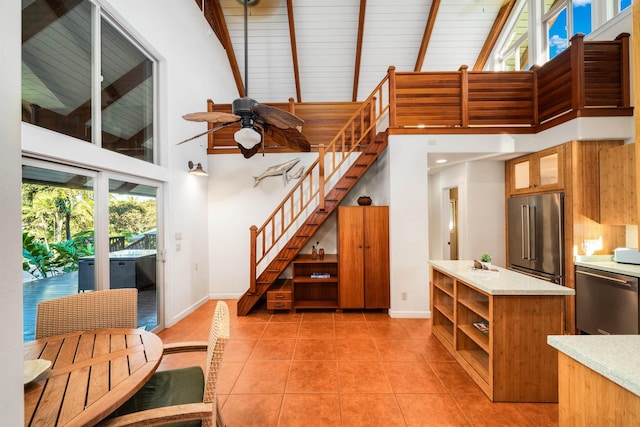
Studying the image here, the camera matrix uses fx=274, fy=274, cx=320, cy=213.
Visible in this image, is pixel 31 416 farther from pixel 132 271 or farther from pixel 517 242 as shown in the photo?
pixel 517 242

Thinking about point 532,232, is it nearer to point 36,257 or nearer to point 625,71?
point 625,71

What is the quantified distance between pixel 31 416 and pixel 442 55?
824cm

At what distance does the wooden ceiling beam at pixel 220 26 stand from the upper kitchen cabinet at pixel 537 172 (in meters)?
6.19

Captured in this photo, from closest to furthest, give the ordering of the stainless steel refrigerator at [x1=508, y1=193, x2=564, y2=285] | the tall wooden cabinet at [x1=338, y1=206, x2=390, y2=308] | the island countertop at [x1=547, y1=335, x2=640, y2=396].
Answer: the island countertop at [x1=547, y1=335, x2=640, y2=396], the stainless steel refrigerator at [x1=508, y1=193, x2=564, y2=285], the tall wooden cabinet at [x1=338, y1=206, x2=390, y2=308]

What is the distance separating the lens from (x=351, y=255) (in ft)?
14.1

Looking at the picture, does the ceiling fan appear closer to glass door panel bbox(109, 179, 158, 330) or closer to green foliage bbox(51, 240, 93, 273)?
glass door panel bbox(109, 179, 158, 330)

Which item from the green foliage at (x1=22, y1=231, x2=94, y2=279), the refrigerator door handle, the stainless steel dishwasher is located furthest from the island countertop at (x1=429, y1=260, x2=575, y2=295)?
the green foliage at (x1=22, y1=231, x2=94, y2=279)

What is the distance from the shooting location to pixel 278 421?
2.14m

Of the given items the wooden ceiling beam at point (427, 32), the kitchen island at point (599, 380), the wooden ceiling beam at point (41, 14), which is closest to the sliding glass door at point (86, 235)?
the wooden ceiling beam at point (41, 14)

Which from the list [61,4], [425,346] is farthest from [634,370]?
[61,4]

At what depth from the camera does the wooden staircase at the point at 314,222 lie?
4434mm

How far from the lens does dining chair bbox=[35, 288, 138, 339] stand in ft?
6.29

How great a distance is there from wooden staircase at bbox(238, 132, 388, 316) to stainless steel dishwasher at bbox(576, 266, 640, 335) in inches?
121

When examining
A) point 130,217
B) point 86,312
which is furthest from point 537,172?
point 130,217
